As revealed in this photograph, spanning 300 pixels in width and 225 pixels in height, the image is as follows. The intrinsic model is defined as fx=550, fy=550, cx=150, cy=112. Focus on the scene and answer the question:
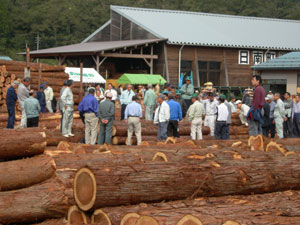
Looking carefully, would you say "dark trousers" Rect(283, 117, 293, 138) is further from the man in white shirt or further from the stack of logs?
the stack of logs

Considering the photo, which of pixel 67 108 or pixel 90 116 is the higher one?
pixel 67 108

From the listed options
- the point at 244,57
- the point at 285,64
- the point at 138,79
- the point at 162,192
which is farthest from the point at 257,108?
the point at 244,57

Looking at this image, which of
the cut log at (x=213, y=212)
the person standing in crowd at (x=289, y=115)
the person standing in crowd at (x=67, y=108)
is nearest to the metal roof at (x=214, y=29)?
the person standing in crowd at (x=289, y=115)

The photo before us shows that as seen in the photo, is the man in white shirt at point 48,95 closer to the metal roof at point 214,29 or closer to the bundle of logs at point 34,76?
the bundle of logs at point 34,76

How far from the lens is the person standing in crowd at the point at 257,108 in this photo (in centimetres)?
1470

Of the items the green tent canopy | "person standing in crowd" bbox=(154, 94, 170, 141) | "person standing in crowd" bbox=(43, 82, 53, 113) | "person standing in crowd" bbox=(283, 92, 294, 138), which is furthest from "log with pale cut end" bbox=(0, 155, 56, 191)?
the green tent canopy

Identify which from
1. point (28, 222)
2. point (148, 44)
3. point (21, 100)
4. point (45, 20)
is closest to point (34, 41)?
point (45, 20)

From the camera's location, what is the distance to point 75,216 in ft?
26.4

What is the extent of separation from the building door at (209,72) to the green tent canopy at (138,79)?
5006mm

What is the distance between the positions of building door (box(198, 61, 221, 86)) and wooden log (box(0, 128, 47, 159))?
1170 inches

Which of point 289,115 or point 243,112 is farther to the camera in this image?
point 289,115

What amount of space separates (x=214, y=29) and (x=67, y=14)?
3527 centimetres

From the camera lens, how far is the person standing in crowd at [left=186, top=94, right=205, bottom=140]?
17.9 metres

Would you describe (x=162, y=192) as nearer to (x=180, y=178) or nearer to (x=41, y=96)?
(x=180, y=178)
